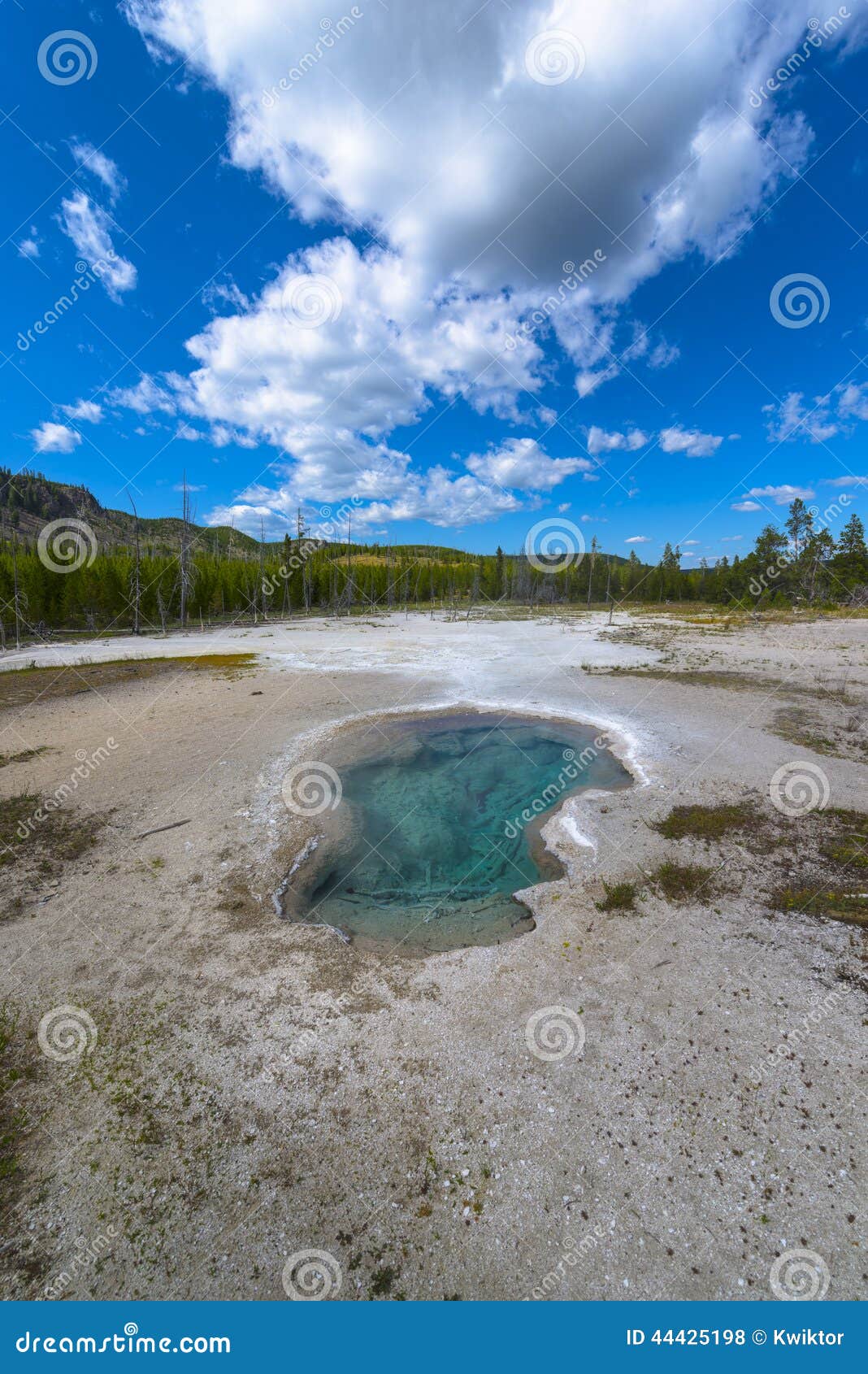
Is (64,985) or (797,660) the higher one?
(797,660)

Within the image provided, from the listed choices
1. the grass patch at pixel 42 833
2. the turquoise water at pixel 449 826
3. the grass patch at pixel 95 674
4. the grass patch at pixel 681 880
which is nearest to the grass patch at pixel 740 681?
the turquoise water at pixel 449 826

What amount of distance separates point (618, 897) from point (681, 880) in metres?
1.36

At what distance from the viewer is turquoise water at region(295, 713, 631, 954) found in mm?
8695

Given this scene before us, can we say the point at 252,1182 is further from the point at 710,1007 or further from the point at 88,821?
the point at 88,821

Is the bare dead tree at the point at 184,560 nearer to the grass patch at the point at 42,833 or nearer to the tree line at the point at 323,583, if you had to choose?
the tree line at the point at 323,583

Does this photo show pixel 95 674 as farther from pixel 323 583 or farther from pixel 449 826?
pixel 323 583

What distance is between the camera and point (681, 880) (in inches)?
354

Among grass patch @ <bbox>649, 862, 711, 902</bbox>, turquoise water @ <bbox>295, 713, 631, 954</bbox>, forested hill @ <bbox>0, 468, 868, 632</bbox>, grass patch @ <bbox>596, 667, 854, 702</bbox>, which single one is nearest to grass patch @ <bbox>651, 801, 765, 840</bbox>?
grass patch @ <bbox>649, 862, 711, 902</bbox>

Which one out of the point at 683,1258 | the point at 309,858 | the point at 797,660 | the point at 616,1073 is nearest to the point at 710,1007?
the point at 616,1073

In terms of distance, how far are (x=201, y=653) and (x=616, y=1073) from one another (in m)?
37.0

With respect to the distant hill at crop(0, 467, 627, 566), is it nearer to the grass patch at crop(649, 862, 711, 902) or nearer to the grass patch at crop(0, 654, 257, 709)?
the grass patch at crop(0, 654, 257, 709)

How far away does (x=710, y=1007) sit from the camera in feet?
20.6

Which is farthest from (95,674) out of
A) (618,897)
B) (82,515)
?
(82,515)

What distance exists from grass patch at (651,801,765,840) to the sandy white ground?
0.68m
